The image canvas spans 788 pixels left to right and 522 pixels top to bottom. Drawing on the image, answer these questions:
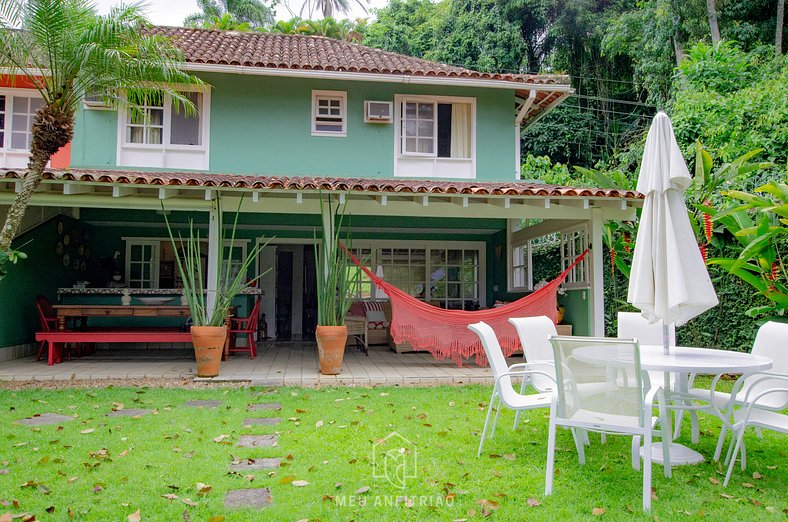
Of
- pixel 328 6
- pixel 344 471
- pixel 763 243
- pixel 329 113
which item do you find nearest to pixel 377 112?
pixel 329 113

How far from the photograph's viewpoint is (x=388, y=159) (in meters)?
9.85

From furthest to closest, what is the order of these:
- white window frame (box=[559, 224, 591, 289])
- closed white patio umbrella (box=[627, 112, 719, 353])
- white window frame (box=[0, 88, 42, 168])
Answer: white window frame (box=[0, 88, 42, 168]), white window frame (box=[559, 224, 591, 289]), closed white patio umbrella (box=[627, 112, 719, 353])

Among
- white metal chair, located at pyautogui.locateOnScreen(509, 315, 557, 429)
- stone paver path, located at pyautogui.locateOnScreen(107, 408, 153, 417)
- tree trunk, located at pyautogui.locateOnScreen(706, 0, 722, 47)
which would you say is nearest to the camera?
white metal chair, located at pyautogui.locateOnScreen(509, 315, 557, 429)

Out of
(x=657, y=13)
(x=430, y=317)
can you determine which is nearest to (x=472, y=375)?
(x=430, y=317)

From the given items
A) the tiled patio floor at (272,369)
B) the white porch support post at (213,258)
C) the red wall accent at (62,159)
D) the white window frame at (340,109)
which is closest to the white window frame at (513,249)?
the tiled patio floor at (272,369)

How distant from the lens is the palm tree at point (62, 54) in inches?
243

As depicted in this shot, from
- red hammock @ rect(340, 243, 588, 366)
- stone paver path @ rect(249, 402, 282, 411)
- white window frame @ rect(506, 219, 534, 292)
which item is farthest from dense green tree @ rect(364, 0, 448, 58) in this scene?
stone paver path @ rect(249, 402, 282, 411)

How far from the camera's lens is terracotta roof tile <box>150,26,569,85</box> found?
9391 mm

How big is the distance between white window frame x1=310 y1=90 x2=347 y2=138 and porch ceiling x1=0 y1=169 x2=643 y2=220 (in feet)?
7.69

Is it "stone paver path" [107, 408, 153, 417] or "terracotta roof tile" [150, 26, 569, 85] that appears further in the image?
"terracotta roof tile" [150, 26, 569, 85]

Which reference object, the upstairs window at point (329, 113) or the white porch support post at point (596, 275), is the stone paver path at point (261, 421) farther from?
the upstairs window at point (329, 113)

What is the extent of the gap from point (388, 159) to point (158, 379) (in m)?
5.04

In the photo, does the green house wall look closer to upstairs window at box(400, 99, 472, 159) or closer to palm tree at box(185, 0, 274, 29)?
upstairs window at box(400, 99, 472, 159)

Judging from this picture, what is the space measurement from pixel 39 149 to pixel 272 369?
11.6 ft
